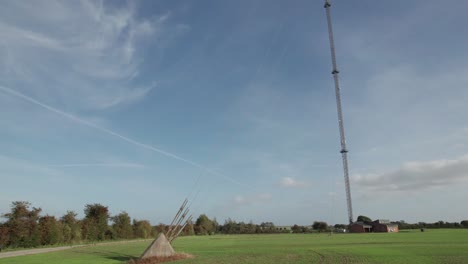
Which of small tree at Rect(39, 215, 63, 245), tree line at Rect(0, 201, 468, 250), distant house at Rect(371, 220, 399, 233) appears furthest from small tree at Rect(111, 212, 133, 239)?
distant house at Rect(371, 220, 399, 233)

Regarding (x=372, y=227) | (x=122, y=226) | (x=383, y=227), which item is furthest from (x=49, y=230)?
(x=372, y=227)

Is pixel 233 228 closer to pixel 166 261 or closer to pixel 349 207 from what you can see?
pixel 349 207

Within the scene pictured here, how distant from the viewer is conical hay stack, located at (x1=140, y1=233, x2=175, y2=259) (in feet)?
94.4

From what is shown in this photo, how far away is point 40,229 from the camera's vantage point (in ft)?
181

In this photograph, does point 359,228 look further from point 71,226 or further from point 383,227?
point 71,226

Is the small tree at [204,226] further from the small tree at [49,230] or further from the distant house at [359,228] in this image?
the small tree at [49,230]

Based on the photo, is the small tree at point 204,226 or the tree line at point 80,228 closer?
the tree line at point 80,228

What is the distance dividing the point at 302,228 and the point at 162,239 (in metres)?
96.7

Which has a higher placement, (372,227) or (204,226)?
(204,226)

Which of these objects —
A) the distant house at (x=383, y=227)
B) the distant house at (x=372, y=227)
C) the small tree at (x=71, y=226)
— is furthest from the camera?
the distant house at (x=383, y=227)

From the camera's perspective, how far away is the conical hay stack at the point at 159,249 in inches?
1132

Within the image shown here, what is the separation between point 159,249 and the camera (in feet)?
95.7

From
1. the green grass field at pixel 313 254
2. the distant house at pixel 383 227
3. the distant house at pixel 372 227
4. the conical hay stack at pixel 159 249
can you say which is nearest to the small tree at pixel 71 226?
the green grass field at pixel 313 254

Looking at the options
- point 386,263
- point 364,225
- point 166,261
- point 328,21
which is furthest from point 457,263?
point 364,225
